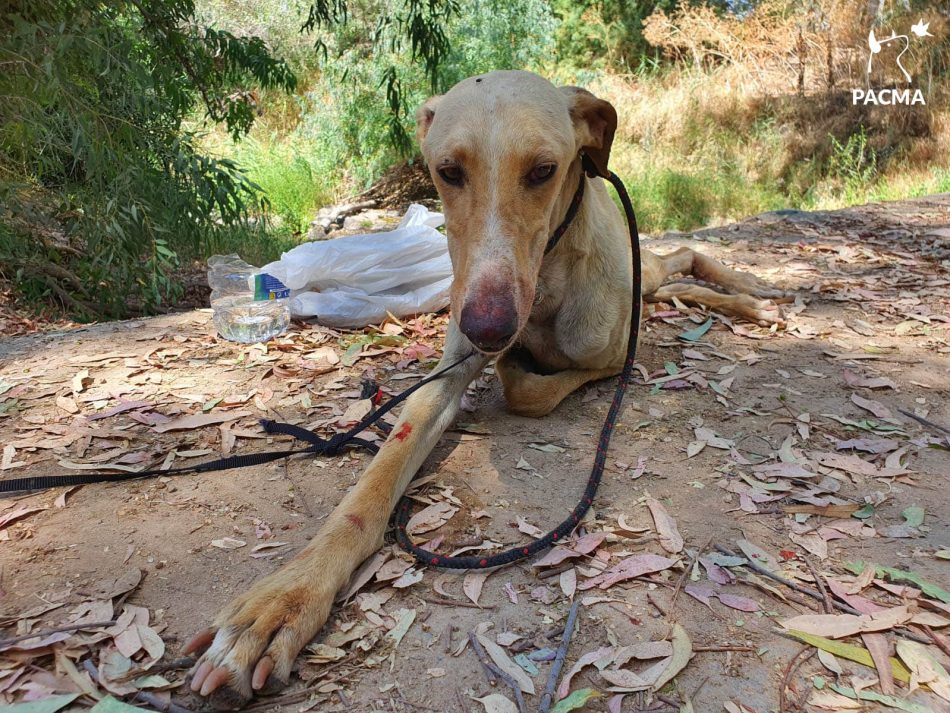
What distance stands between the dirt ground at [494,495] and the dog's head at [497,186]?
706 mm

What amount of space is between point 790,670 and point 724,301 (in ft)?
9.45

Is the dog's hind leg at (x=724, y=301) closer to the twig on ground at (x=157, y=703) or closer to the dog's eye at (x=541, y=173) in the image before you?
the dog's eye at (x=541, y=173)

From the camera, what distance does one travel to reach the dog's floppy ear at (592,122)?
2523 mm

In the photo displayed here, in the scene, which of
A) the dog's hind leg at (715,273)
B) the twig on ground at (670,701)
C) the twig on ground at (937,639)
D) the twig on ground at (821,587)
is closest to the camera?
the twig on ground at (670,701)

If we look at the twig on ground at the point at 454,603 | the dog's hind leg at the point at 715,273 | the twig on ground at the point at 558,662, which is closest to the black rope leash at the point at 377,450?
the twig on ground at the point at 454,603

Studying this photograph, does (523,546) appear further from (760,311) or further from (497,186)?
(760,311)

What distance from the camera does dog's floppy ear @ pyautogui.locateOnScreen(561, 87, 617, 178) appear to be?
8.28 ft

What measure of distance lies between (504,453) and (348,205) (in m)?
9.30

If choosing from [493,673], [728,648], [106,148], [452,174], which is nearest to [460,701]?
[493,673]

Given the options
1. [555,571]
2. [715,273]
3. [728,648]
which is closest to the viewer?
[728,648]

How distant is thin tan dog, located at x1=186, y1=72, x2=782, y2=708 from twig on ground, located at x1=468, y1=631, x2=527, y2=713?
1.30ft

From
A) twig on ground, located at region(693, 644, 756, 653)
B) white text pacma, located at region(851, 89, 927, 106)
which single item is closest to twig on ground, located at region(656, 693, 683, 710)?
twig on ground, located at region(693, 644, 756, 653)

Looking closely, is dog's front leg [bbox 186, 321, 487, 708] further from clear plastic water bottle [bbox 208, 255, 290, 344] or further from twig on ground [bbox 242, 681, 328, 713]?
clear plastic water bottle [bbox 208, 255, 290, 344]

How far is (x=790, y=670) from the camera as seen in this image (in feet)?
4.98
